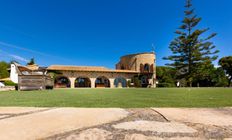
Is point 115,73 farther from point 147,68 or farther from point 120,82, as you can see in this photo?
point 147,68

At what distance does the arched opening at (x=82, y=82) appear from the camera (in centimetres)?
3071

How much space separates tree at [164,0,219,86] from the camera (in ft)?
88.5

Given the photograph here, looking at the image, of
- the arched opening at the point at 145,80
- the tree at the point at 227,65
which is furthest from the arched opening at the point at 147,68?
the tree at the point at 227,65

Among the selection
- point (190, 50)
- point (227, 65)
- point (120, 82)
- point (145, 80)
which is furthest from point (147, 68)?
point (227, 65)

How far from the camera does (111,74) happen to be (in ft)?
101

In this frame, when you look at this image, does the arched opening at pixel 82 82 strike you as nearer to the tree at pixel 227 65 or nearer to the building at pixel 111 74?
the building at pixel 111 74

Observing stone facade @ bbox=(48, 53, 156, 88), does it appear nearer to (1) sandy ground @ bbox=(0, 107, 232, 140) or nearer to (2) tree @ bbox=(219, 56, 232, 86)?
(2) tree @ bbox=(219, 56, 232, 86)

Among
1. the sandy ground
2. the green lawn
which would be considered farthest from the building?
the sandy ground

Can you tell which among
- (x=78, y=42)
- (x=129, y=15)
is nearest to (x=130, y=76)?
(x=129, y=15)

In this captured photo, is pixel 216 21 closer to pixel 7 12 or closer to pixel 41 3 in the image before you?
pixel 41 3

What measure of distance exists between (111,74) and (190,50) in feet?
41.7

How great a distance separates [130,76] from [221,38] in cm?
1571

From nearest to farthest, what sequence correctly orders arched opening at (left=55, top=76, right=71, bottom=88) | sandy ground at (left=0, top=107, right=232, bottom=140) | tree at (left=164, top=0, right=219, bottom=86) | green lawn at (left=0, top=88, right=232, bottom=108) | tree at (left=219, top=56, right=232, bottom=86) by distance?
sandy ground at (left=0, top=107, right=232, bottom=140), green lawn at (left=0, top=88, right=232, bottom=108), tree at (left=164, top=0, right=219, bottom=86), arched opening at (left=55, top=76, right=71, bottom=88), tree at (left=219, top=56, right=232, bottom=86)

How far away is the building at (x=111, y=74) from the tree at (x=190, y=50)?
4.66 m
